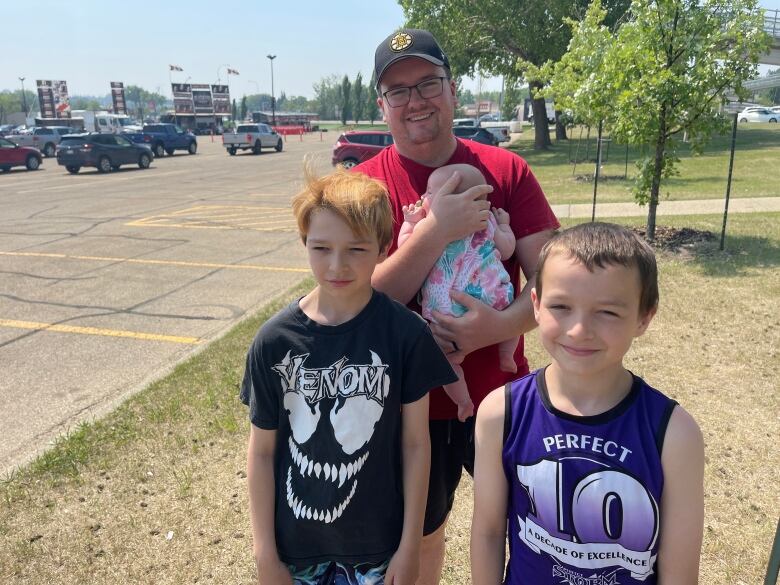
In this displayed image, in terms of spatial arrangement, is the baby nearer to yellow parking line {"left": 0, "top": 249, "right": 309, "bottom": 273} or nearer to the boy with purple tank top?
the boy with purple tank top

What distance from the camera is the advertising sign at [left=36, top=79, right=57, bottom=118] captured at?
6575 cm

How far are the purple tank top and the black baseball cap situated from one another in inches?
42.5

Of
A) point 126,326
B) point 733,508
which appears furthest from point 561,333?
point 126,326

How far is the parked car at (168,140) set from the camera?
3391 centimetres

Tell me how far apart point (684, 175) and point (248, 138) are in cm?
2445

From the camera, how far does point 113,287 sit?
7512 millimetres

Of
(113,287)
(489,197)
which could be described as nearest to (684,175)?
(113,287)

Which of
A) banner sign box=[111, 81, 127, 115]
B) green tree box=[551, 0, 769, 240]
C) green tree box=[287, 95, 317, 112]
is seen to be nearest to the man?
green tree box=[551, 0, 769, 240]

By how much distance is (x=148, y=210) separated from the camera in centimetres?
1385

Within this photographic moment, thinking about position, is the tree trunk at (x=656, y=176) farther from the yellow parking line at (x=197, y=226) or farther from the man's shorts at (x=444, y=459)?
the man's shorts at (x=444, y=459)

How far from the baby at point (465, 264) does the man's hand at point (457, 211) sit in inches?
2.0

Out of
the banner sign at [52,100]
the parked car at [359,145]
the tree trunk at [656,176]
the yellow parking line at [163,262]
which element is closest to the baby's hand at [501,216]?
the yellow parking line at [163,262]

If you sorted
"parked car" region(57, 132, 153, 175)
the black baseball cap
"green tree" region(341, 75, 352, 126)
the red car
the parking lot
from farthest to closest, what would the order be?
"green tree" region(341, 75, 352, 126), the red car, "parked car" region(57, 132, 153, 175), the parking lot, the black baseball cap

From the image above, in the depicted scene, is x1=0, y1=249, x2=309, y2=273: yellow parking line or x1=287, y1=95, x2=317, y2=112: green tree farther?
x1=287, y1=95, x2=317, y2=112: green tree
